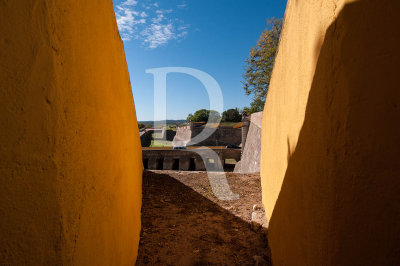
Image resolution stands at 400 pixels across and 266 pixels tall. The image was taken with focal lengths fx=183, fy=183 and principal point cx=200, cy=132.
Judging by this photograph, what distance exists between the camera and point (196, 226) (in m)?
4.06

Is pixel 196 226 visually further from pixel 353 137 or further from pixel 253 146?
pixel 253 146

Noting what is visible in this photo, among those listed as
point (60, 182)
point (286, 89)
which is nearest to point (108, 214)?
point (60, 182)

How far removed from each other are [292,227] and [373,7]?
199 centimetres

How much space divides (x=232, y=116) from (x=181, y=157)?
85.2 ft

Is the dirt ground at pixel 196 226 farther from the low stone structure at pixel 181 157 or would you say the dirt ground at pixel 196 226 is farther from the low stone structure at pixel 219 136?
the low stone structure at pixel 219 136

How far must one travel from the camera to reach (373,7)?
0.96 m

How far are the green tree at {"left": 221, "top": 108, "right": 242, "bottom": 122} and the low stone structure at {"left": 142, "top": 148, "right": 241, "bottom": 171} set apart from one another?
23002 millimetres

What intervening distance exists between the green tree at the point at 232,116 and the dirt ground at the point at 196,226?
35484mm

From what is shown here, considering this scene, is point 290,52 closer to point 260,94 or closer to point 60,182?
point 60,182

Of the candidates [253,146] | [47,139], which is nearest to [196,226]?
[47,139]

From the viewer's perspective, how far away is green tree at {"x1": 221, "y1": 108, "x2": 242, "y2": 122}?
4115 centimetres

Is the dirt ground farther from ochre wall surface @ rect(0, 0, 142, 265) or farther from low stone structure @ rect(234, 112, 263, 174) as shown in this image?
low stone structure @ rect(234, 112, 263, 174)

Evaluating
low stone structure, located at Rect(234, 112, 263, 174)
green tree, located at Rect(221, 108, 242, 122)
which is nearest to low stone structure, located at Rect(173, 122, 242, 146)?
low stone structure, located at Rect(234, 112, 263, 174)

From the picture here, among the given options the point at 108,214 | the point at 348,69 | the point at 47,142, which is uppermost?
the point at 348,69
